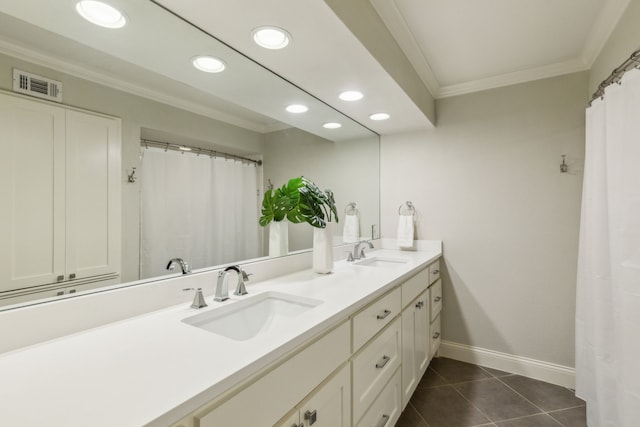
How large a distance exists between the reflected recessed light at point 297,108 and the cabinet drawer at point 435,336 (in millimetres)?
1821

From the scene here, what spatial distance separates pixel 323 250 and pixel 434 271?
1.12m

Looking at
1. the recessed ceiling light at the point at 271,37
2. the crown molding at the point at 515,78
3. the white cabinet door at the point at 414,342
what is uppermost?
the crown molding at the point at 515,78

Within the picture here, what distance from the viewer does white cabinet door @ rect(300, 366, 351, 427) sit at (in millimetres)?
896

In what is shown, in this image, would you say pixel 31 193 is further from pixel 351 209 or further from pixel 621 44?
pixel 621 44

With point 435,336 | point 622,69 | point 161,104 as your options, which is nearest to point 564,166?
point 622,69

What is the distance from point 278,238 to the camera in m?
1.73

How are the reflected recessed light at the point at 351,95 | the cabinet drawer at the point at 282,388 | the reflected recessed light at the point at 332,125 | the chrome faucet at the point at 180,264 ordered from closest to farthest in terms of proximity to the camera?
the cabinet drawer at the point at 282,388 → the chrome faucet at the point at 180,264 → the reflected recessed light at the point at 351,95 → the reflected recessed light at the point at 332,125

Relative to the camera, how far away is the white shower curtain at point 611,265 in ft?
4.07

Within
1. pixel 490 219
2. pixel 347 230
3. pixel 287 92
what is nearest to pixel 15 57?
pixel 287 92

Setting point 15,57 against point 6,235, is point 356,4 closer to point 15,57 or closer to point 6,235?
point 15,57

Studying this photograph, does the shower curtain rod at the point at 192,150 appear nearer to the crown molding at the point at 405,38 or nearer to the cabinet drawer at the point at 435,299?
the crown molding at the point at 405,38

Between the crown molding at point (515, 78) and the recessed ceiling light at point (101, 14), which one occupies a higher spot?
the crown molding at point (515, 78)

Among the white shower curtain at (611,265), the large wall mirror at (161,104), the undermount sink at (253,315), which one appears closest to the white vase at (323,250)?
the large wall mirror at (161,104)

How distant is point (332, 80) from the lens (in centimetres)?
165
